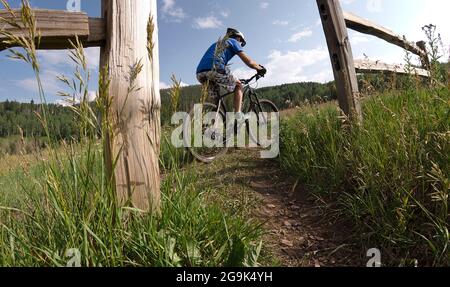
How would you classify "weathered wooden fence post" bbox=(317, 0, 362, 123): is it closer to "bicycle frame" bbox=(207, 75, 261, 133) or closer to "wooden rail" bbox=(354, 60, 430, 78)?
"wooden rail" bbox=(354, 60, 430, 78)

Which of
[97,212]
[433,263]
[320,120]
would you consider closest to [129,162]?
[97,212]

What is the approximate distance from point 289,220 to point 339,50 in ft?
7.16

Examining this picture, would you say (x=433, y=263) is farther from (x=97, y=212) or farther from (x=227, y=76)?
(x=227, y=76)

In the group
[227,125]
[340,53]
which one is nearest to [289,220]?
[340,53]

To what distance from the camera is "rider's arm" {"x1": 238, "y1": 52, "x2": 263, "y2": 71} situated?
5.23 metres

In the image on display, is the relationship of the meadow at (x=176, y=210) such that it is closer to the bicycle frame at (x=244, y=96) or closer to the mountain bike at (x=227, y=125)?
the mountain bike at (x=227, y=125)

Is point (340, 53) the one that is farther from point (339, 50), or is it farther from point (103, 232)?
point (103, 232)

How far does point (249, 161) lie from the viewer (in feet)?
15.4

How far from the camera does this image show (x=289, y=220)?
8.80 feet

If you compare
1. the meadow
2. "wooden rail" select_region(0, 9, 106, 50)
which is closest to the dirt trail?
the meadow

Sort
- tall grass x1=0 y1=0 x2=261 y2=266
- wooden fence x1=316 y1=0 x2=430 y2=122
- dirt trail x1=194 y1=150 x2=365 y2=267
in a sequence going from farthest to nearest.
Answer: wooden fence x1=316 y1=0 x2=430 y2=122 < dirt trail x1=194 y1=150 x2=365 y2=267 < tall grass x1=0 y1=0 x2=261 y2=266

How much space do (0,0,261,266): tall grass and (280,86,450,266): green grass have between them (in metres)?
1.09

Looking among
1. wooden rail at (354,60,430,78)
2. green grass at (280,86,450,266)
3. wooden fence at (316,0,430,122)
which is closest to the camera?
green grass at (280,86,450,266)
